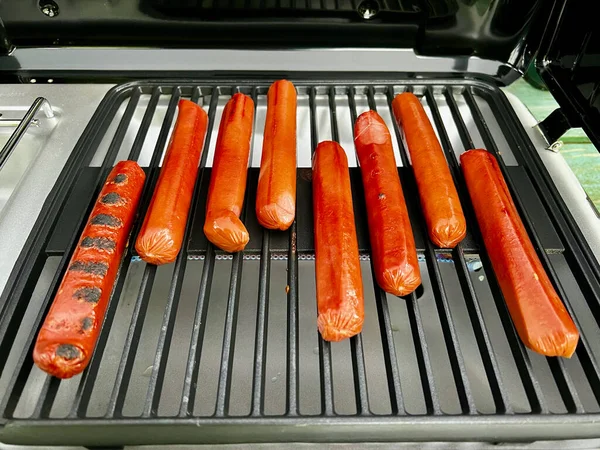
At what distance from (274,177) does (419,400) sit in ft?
2.55

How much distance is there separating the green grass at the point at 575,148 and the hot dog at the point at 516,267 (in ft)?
1.78

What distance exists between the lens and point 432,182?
4.31 ft

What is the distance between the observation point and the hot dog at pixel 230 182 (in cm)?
120

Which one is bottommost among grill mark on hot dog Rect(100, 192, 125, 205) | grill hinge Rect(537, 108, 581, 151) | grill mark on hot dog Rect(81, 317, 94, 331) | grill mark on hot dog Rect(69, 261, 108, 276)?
grill mark on hot dog Rect(81, 317, 94, 331)

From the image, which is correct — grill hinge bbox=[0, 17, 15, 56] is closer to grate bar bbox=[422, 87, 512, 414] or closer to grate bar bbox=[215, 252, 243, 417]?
grate bar bbox=[215, 252, 243, 417]

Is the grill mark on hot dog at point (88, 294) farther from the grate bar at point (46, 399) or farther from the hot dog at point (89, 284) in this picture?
the grate bar at point (46, 399)

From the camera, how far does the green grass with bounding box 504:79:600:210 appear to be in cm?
169

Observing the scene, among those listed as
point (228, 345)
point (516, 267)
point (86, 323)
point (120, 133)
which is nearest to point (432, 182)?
point (516, 267)

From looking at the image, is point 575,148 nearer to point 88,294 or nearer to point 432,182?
point 432,182

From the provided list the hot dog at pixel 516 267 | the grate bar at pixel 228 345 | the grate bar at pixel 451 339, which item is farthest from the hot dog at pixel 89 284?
the hot dog at pixel 516 267

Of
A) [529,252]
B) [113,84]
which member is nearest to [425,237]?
[529,252]


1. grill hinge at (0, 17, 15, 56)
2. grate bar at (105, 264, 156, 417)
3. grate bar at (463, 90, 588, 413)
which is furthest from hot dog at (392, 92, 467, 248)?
grill hinge at (0, 17, 15, 56)

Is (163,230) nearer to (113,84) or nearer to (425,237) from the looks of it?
(425,237)

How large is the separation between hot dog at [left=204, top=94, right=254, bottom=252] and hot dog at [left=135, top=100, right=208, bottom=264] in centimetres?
8
